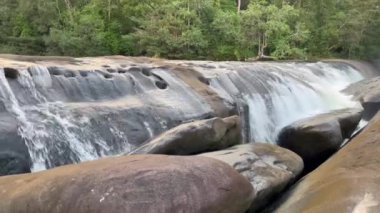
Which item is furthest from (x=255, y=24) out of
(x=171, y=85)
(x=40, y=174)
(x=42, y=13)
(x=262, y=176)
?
(x=40, y=174)

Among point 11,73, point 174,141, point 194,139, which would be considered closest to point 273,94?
point 194,139

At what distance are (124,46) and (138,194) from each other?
2207cm

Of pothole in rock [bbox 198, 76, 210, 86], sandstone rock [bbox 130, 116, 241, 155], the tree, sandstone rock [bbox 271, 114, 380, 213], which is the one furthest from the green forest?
sandstone rock [bbox 271, 114, 380, 213]

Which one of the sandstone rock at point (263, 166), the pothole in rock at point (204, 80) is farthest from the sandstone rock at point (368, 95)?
the sandstone rock at point (263, 166)

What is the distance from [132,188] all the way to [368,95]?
12.7 metres

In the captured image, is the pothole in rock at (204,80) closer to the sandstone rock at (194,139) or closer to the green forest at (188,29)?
the sandstone rock at (194,139)

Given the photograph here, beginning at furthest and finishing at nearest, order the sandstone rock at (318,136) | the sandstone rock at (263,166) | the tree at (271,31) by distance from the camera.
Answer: the tree at (271,31)
the sandstone rock at (318,136)
the sandstone rock at (263,166)

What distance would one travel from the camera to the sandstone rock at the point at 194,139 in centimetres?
804

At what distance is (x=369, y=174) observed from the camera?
6066mm

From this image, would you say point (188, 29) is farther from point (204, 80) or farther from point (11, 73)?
point (11, 73)

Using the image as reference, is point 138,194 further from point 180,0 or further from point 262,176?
point 180,0

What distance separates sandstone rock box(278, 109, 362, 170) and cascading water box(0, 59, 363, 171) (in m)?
1.71

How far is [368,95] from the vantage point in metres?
15.8

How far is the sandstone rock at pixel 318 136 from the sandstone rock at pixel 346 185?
2.46 metres
